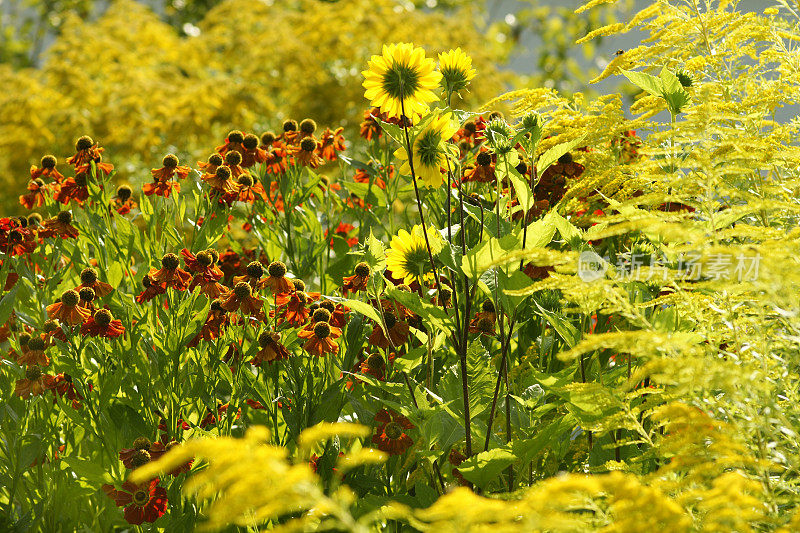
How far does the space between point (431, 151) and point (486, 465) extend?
0.66 meters

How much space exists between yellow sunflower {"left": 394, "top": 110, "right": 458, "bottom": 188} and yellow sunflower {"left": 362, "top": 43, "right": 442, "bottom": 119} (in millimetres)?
46

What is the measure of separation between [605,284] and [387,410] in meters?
0.74

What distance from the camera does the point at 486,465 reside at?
4.56 ft

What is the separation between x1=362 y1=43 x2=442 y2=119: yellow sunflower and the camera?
153 cm

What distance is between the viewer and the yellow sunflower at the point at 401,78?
153 centimetres

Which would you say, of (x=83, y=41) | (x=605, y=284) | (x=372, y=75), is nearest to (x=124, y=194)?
(x=372, y=75)

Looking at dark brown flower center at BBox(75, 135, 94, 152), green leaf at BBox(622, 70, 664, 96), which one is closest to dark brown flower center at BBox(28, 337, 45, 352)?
dark brown flower center at BBox(75, 135, 94, 152)

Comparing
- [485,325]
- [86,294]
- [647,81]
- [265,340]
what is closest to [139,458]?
[265,340]

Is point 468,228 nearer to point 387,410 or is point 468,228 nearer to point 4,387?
point 387,410

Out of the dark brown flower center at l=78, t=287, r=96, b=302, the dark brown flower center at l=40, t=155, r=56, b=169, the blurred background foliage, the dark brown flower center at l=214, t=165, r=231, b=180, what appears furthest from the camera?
the blurred background foliage

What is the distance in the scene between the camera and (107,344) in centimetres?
206

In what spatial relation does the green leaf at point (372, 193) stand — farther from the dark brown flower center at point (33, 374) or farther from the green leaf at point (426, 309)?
the dark brown flower center at point (33, 374)

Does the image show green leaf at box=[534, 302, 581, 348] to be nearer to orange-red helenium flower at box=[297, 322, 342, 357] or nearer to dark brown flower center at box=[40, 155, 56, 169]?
orange-red helenium flower at box=[297, 322, 342, 357]

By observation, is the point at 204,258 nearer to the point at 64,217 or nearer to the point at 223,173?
the point at 223,173
